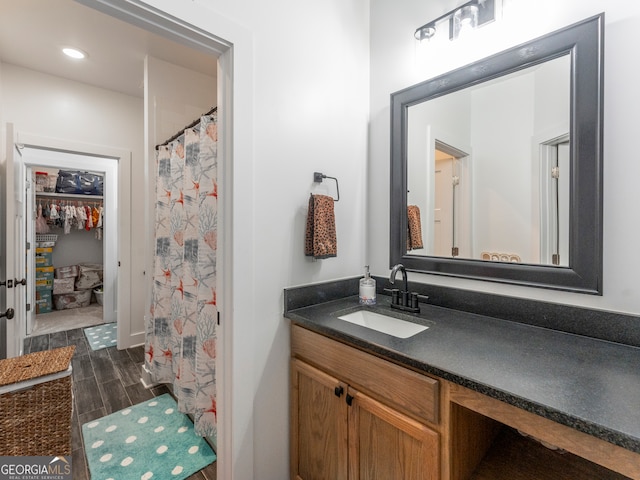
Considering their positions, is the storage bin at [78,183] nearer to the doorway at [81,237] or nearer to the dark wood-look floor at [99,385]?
the doorway at [81,237]

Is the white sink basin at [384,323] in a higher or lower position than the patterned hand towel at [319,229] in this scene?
lower

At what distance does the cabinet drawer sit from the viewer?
0.93 metres

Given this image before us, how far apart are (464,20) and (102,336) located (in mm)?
4354

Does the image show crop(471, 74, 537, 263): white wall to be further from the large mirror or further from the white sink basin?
the white sink basin

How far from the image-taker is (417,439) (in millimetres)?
955

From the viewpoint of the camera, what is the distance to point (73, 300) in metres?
4.67

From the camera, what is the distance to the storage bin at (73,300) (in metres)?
4.56

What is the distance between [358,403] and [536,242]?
3.18ft

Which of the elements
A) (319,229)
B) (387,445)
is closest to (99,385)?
(319,229)

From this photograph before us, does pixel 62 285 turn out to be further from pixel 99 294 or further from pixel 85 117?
pixel 85 117

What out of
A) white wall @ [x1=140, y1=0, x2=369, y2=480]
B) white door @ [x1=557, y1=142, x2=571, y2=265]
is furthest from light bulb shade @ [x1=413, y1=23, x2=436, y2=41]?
white door @ [x1=557, y1=142, x2=571, y2=265]

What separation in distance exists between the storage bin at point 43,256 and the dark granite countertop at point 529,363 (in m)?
5.17

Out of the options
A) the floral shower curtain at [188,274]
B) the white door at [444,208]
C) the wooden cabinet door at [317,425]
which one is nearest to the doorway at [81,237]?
the floral shower curtain at [188,274]

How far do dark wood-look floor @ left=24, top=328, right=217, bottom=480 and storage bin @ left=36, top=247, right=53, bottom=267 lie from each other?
1636 millimetres
